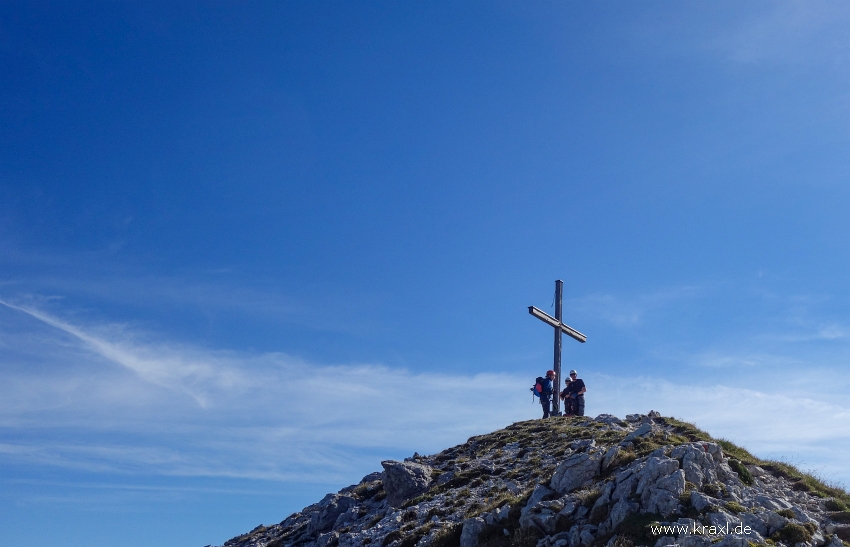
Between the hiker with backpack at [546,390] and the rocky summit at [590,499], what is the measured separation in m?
4.34

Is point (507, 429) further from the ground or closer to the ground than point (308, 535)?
further from the ground

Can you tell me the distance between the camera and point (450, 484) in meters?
24.4

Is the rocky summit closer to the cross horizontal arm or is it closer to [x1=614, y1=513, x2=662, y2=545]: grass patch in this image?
[x1=614, y1=513, x2=662, y2=545]: grass patch

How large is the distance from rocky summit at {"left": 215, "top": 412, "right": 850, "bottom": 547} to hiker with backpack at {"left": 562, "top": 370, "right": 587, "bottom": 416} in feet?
10.8

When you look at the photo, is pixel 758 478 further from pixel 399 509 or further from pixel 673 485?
pixel 399 509

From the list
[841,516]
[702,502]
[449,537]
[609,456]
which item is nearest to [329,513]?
[449,537]

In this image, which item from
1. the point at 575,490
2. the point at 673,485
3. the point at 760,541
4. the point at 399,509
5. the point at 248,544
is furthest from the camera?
the point at 248,544

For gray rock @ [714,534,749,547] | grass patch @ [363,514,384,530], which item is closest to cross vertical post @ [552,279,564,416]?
grass patch @ [363,514,384,530]

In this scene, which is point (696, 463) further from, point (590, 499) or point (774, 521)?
point (590, 499)

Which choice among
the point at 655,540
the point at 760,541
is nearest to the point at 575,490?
the point at 655,540

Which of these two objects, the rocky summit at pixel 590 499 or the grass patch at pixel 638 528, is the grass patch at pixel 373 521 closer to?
the rocky summit at pixel 590 499

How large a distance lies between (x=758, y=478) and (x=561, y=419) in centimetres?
1276

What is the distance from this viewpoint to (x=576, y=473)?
18656 mm

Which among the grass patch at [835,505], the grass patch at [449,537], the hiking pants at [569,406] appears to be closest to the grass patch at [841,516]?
the grass patch at [835,505]
